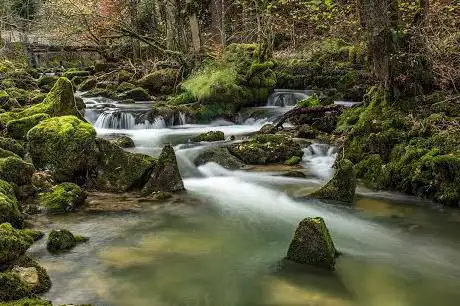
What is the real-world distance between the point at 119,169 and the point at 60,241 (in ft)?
10.8

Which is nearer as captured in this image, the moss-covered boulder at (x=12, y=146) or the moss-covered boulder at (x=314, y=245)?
the moss-covered boulder at (x=314, y=245)

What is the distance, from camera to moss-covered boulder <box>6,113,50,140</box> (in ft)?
37.2

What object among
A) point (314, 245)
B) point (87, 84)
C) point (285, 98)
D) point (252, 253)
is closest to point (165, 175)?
point (252, 253)

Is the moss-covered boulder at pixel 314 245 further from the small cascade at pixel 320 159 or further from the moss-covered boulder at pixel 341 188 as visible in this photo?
the small cascade at pixel 320 159

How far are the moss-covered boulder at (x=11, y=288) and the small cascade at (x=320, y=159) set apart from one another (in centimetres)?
732

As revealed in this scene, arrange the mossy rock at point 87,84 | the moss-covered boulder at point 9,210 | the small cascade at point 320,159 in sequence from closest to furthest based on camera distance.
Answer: the moss-covered boulder at point 9,210 → the small cascade at point 320,159 → the mossy rock at point 87,84

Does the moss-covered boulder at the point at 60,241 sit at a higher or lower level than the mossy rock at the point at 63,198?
lower

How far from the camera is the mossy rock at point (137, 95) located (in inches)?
840

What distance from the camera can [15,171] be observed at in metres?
8.25

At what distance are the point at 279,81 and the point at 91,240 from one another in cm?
1703

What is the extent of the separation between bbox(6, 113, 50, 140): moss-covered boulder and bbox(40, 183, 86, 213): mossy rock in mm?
3407

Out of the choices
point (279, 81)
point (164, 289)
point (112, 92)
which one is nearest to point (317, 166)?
point (164, 289)

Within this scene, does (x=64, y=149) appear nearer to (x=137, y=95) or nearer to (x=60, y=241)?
(x=60, y=241)

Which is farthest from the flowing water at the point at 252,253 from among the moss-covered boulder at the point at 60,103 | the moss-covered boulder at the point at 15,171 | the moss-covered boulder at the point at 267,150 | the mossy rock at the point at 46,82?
the mossy rock at the point at 46,82
